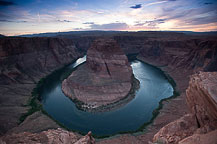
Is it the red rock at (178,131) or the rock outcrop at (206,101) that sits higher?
the rock outcrop at (206,101)

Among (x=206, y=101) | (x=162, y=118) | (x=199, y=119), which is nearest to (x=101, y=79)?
(x=162, y=118)

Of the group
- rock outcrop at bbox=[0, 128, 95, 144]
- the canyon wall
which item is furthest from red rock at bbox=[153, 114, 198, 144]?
the canyon wall

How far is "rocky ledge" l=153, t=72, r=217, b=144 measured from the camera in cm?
606

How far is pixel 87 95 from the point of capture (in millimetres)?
27750

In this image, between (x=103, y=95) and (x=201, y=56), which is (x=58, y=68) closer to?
(x=103, y=95)

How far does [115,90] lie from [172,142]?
2193 cm

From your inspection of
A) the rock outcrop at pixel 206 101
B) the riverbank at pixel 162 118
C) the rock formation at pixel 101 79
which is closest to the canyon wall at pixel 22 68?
the rock formation at pixel 101 79

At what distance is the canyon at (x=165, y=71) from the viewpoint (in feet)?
24.9

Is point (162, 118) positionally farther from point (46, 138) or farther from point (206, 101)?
point (46, 138)

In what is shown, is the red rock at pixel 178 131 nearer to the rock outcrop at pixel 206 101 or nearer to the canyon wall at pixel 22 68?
the rock outcrop at pixel 206 101

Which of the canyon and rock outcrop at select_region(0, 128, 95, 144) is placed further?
the canyon

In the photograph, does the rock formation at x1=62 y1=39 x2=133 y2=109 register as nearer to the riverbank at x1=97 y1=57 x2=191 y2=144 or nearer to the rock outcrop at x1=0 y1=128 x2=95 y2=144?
the riverbank at x1=97 y1=57 x2=191 y2=144

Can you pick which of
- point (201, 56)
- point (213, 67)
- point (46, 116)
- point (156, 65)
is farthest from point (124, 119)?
point (156, 65)

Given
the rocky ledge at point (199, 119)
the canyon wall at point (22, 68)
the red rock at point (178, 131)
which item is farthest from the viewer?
the canyon wall at point (22, 68)
